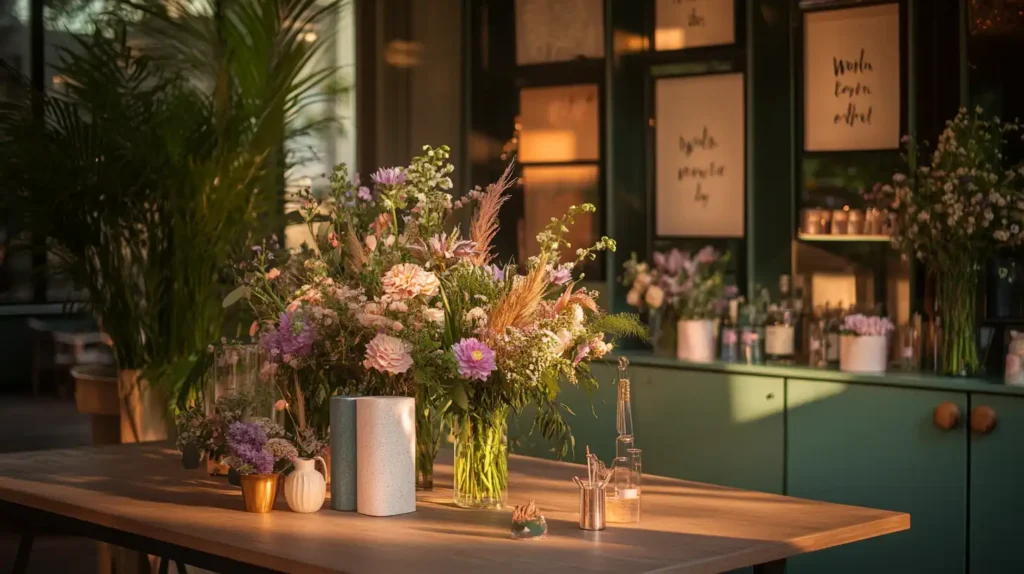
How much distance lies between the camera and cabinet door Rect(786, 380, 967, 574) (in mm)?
4641

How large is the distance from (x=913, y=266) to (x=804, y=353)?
572 millimetres

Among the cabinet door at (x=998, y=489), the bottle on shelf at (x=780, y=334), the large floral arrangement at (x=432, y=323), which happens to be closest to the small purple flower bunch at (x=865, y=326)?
the bottle on shelf at (x=780, y=334)

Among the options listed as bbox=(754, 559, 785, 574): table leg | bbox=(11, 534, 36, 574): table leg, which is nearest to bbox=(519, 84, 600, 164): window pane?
bbox=(11, 534, 36, 574): table leg

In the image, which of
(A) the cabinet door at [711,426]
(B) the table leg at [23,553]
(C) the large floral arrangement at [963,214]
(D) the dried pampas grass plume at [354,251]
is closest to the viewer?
(D) the dried pampas grass plume at [354,251]

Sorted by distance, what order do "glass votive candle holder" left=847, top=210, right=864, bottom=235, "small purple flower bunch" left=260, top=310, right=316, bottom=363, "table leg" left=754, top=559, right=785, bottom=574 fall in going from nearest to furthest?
"table leg" left=754, top=559, right=785, bottom=574
"small purple flower bunch" left=260, top=310, right=316, bottom=363
"glass votive candle holder" left=847, top=210, right=864, bottom=235

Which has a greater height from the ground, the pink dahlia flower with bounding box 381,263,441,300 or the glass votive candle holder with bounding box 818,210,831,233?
the glass votive candle holder with bounding box 818,210,831,233

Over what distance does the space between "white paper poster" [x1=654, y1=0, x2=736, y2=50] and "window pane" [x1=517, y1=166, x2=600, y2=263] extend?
63 cm

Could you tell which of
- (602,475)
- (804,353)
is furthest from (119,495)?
(804,353)

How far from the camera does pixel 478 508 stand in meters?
3.16

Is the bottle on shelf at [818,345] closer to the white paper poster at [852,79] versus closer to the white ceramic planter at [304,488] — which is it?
the white paper poster at [852,79]

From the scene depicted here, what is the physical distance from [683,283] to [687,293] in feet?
0.35

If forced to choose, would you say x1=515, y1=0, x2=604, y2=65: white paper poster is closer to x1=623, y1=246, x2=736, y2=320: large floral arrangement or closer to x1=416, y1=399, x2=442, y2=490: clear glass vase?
x1=623, y1=246, x2=736, y2=320: large floral arrangement

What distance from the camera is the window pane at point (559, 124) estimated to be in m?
6.10

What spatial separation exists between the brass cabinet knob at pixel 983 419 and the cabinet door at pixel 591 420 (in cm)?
148
